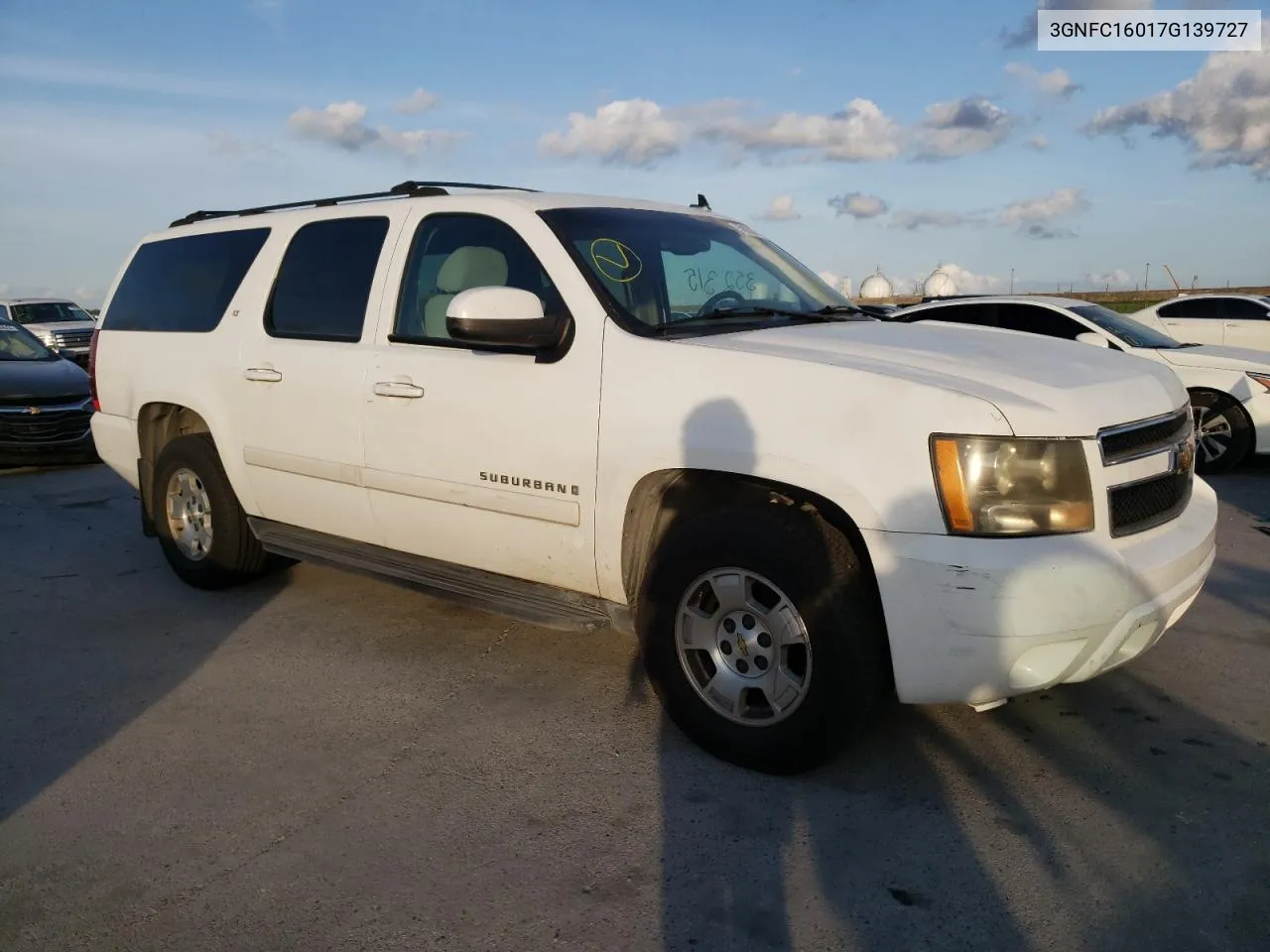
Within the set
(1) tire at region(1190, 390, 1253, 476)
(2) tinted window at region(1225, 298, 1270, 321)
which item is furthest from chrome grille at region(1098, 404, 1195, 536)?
(2) tinted window at region(1225, 298, 1270, 321)

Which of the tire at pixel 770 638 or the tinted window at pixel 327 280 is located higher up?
the tinted window at pixel 327 280

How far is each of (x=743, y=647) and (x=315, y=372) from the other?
7.70 feet

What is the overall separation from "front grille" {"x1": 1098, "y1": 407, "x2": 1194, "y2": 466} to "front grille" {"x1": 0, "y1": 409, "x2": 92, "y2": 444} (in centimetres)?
943

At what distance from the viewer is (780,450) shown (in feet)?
10.2

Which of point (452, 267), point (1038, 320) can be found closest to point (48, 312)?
point (1038, 320)

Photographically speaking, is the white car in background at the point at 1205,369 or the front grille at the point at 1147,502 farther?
the white car in background at the point at 1205,369

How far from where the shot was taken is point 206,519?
214 inches

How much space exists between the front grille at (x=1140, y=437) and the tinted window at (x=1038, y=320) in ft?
21.0

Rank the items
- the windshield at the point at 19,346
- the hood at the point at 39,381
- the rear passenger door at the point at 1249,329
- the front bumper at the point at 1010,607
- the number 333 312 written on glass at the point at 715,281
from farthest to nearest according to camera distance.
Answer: the rear passenger door at the point at 1249,329 < the windshield at the point at 19,346 < the hood at the point at 39,381 < the number 333 312 written on glass at the point at 715,281 < the front bumper at the point at 1010,607

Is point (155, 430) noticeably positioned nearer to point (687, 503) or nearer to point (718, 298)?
point (718, 298)

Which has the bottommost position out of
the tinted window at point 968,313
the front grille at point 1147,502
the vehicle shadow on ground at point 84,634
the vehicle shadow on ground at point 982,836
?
the vehicle shadow on ground at point 982,836

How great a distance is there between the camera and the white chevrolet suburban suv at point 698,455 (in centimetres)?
290

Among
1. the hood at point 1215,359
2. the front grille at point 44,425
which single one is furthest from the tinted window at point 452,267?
the hood at point 1215,359

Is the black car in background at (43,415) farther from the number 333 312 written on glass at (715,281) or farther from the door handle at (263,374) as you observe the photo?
the number 333 312 written on glass at (715,281)
